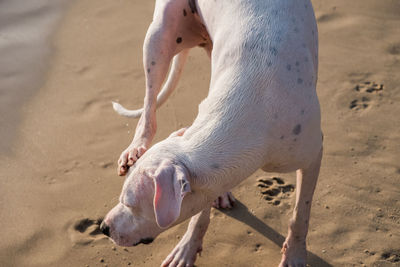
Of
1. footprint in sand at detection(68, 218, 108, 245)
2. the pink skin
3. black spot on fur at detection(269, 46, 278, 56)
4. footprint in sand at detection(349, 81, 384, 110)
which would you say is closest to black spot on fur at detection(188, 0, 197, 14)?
the pink skin

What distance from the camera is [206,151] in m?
2.22

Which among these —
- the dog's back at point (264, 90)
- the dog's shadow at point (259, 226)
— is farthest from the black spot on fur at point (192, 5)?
the dog's shadow at point (259, 226)

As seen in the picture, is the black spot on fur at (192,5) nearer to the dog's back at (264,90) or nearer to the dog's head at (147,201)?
the dog's back at (264,90)

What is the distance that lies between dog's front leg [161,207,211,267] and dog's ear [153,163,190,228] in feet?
3.23

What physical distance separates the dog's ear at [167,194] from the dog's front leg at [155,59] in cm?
98

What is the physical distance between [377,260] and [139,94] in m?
2.33

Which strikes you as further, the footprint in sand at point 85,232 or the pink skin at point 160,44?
the footprint in sand at point 85,232

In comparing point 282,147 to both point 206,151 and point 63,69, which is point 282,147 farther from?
point 63,69

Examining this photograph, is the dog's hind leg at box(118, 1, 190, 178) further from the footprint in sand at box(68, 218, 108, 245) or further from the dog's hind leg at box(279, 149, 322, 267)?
the dog's hind leg at box(279, 149, 322, 267)

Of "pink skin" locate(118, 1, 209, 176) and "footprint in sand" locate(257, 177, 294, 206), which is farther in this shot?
"footprint in sand" locate(257, 177, 294, 206)

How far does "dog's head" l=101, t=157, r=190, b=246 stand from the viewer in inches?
81.1

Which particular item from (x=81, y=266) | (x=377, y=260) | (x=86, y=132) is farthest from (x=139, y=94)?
(x=377, y=260)

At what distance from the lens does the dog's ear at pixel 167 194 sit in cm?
206

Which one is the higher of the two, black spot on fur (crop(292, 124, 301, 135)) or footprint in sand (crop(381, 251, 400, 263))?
black spot on fur (crop(292, 124, 301, 135))
